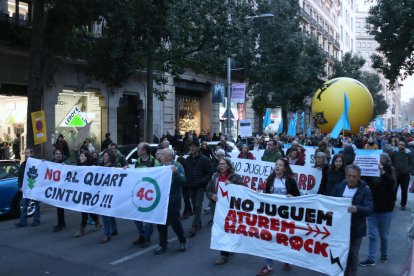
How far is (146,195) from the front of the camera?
738cm

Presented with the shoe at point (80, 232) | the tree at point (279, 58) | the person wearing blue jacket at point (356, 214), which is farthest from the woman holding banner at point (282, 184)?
the tree at point (279, 58)

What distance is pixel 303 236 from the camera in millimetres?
5883

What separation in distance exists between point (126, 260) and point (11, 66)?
1339cm

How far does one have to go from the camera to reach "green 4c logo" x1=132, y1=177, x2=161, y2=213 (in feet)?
23.8

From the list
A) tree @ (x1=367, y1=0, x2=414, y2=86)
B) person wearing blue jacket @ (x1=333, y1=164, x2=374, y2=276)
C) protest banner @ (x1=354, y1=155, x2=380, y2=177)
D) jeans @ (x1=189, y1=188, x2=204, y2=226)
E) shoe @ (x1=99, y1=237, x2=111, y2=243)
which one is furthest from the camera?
tree @ (x1=367, y1=0, x2=414, y2=86)

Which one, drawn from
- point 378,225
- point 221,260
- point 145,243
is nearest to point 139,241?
point 145,243

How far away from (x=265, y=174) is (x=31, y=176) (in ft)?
17.0

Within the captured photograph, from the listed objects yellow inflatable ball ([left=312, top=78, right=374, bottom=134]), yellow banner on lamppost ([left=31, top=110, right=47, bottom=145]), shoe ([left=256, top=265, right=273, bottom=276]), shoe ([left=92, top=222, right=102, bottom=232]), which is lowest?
shoe ([left=92, top=222, right=102, bottom=232])

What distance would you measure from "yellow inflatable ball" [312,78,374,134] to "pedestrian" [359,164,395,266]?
1251 centimetres

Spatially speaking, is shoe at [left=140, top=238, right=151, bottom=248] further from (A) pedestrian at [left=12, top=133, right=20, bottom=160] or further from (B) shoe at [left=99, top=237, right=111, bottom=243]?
(A) pedestrian at [left=12, top=133, right=20, bottom=160]

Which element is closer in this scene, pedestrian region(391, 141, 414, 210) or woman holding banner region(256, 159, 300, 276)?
woman holding banner region(256, 159, 300, 276)

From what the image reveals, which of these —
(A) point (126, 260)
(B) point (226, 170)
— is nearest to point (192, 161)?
(B) point (226, 170)

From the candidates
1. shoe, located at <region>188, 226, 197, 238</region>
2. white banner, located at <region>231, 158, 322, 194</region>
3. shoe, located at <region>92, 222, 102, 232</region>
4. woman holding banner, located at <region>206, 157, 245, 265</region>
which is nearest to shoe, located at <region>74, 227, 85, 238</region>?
shoe, located at <region>92, 222, 102, 232</region>

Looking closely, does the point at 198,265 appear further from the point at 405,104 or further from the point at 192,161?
the point at 405,104
